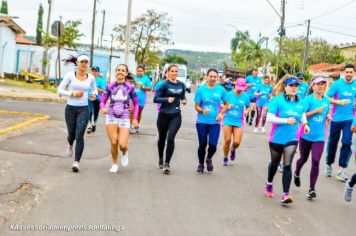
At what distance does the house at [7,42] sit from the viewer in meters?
43.0

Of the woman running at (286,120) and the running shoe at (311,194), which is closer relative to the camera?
the woman running at (286,120)

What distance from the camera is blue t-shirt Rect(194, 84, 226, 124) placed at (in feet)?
32.4

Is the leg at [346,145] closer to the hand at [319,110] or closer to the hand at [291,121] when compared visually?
the hand at [319,110]

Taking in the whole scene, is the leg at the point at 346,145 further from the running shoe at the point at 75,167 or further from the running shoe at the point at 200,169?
the running shoe at the point at 75,167

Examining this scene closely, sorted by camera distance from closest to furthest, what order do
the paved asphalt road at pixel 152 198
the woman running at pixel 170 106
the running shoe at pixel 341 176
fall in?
1. the paved asphalt road at pixel 152 198
2. the woman running at pixel 170 106
3. the running shoe at pixel 341 176

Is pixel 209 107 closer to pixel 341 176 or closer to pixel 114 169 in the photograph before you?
pixel 114 169

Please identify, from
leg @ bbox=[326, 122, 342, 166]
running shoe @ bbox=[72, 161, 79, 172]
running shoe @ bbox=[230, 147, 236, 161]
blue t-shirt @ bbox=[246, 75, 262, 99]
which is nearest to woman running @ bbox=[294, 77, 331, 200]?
leg @ bbox=[326, 122, 342, 166]

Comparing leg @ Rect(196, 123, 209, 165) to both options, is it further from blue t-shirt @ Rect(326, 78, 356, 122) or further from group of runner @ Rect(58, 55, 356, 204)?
blue t-shirt @ Rect(326, 78, 356, 122)

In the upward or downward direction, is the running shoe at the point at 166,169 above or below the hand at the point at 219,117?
below

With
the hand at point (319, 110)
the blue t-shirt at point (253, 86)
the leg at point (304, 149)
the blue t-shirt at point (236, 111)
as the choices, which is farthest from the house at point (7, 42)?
the hand at point (319, 110)

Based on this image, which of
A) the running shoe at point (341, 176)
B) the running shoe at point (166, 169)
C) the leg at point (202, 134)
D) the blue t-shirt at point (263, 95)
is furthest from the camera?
the blue t-shirt at point (263, 95)

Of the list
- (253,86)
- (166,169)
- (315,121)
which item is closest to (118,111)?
(166,169)

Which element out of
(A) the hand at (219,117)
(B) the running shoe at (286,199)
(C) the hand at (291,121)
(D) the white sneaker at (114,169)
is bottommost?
(D) the white sneaker at (114,169)

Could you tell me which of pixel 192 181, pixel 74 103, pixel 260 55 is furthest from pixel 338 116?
pixel 260 55
